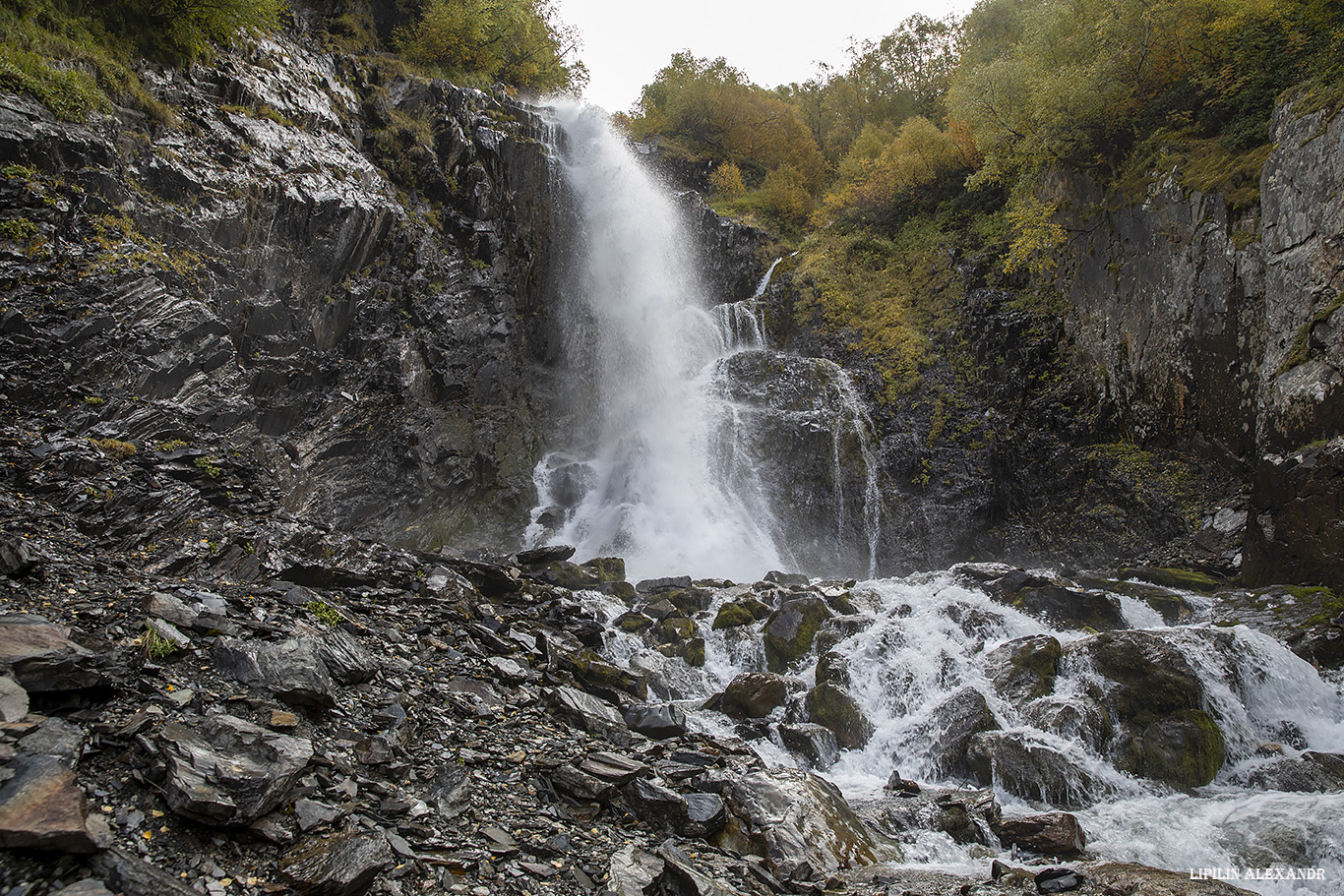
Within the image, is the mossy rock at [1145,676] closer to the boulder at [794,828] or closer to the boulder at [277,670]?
the boulder at [794,828]

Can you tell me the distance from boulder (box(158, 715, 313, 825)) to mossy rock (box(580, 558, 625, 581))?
10.7 meters

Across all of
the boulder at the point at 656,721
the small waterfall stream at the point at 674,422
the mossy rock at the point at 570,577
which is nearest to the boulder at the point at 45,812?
the boulder at the point at 656,721

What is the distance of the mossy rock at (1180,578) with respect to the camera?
11.8 metres

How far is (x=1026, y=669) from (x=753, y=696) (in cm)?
398

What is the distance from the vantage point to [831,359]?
22.5 m

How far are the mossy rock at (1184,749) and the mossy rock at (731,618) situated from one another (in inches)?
242

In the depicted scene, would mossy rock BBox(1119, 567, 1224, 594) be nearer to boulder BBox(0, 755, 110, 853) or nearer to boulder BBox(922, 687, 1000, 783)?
boulder BBox(922, 687, 1000, 783)

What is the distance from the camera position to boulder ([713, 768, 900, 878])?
5.51m

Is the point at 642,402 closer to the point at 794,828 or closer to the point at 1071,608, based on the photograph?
the point at 1071,608

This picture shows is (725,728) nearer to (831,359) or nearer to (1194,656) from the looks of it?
(1194,656)

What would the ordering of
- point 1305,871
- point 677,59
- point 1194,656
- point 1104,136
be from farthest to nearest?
point 677,59 → point 1104,136 → point 1194,656 → point 1305,871

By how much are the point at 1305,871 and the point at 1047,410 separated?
46.0 ft

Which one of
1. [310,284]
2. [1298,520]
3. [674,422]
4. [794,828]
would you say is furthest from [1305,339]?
[310,284]

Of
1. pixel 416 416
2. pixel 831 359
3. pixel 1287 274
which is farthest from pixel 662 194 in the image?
pixel 1287 274
